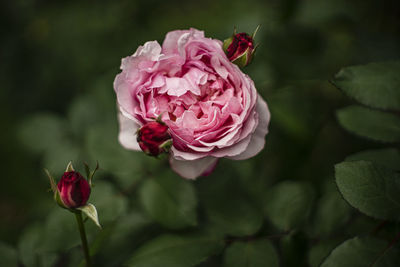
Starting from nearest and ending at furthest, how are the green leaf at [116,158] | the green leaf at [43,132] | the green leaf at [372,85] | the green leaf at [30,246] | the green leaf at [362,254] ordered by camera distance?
the green leaf at [362,254], the green leaf at [372,85], the green leaf at [30,246], the green leaf at [116,158], the green leaf at [43,132]

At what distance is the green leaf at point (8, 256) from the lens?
0.92m

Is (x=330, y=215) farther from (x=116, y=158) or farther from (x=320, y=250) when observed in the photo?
(x=116, y=158)

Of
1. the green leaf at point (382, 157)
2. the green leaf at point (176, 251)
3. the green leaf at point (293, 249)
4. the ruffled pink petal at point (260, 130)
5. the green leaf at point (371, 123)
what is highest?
the ruffled pink petal at point (260, 130)

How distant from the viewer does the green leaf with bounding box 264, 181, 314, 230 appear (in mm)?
935

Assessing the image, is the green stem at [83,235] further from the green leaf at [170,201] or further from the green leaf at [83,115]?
the green leaf at [83,115]

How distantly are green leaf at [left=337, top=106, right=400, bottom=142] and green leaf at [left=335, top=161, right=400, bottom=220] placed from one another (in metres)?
0.20

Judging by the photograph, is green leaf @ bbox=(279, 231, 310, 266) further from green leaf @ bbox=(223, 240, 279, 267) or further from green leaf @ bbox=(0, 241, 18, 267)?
green leaf @ bbox=(0, 241, 18, 267)

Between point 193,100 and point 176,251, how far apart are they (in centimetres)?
38

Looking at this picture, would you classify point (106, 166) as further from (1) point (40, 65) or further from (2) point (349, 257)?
(1) point (40, 65)

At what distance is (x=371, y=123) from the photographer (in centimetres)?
96

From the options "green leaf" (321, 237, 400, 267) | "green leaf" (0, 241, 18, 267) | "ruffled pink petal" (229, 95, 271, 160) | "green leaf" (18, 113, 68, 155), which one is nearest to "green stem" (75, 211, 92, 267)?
"green leaf" (0, 241, 18, 267)

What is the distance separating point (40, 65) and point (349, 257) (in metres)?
1.68

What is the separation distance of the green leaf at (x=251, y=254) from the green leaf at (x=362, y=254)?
169 mm

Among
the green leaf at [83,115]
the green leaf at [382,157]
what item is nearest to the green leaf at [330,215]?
the green leaf at [382,157]
